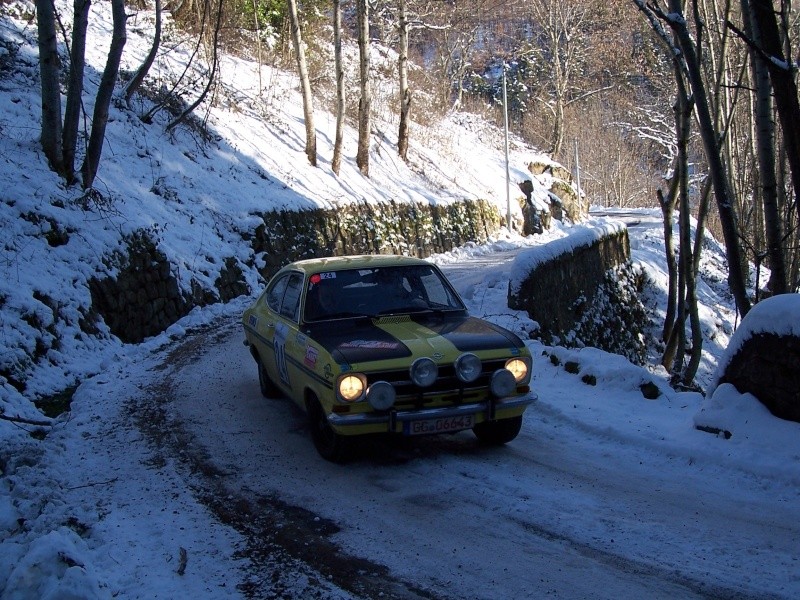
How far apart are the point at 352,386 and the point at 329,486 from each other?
752mm

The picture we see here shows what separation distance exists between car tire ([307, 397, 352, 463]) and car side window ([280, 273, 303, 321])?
1091 millimetres

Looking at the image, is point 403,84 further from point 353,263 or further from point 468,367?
point 468,367

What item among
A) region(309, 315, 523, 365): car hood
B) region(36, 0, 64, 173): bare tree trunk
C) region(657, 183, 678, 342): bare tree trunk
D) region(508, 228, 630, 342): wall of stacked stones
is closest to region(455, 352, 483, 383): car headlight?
region(309, 315, 523, 365): car hood

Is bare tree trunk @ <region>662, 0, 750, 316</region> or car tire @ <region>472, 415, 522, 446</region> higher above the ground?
bare tree trunk @ <region>662, 0, 750, 316</region>

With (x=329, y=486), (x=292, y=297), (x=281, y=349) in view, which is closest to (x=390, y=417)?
(x=329, y=486)

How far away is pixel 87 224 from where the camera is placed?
12.2m

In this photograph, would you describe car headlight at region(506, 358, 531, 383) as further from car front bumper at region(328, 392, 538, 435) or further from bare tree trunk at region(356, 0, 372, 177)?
bare tree trunk at region(356, 0, 372, 177)

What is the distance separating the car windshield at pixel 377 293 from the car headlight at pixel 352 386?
3.96ft

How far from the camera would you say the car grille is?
232 inches

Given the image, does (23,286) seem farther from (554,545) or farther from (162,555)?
(554,545)

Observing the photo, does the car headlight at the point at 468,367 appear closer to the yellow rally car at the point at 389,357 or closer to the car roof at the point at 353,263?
the yellow rally car at the point at 389,357

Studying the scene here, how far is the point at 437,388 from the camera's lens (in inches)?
236

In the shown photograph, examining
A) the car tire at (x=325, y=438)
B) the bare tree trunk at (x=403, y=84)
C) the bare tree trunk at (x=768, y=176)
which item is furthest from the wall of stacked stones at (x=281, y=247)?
the bare tree trunk at (x=768, y=176)

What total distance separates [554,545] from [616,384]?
13.9 ft
